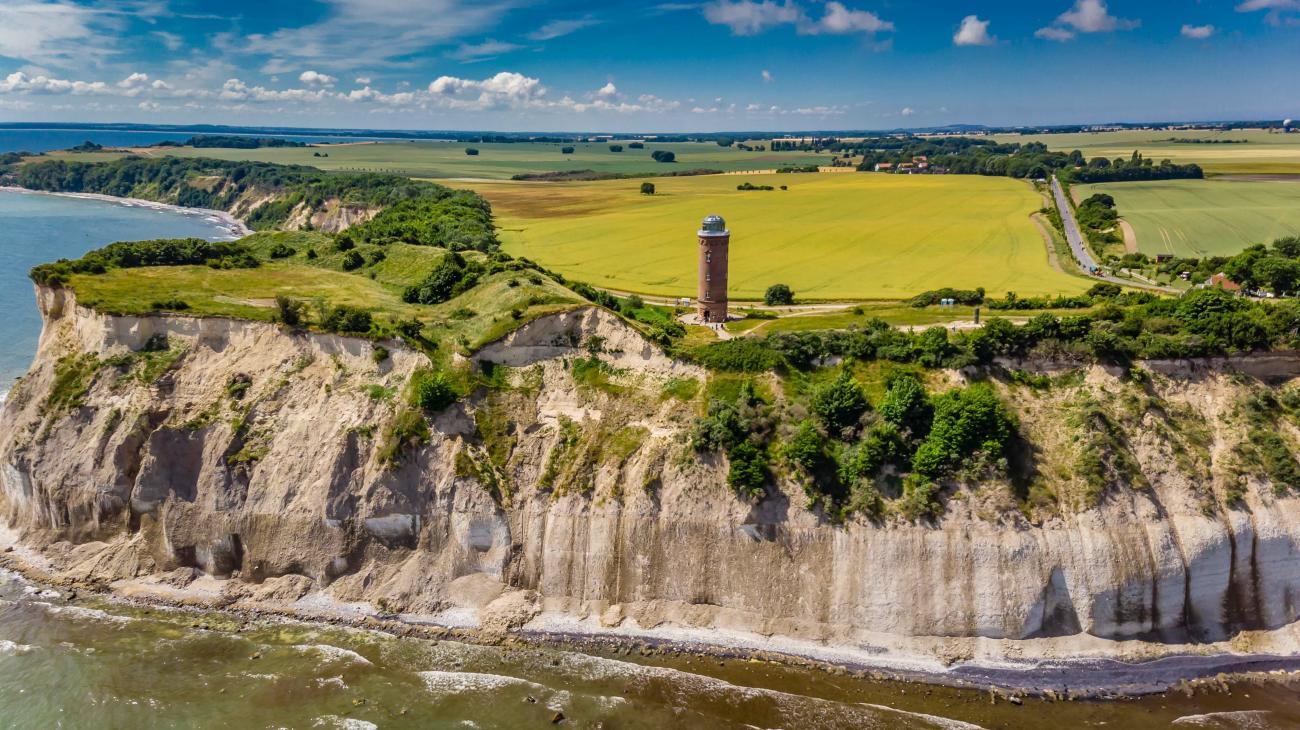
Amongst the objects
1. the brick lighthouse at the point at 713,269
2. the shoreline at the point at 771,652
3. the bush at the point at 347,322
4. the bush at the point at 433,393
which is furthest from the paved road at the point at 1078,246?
the bush at the point at 347,322

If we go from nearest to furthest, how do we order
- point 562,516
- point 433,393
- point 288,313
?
point 562,516
point 433,393
point 288,313

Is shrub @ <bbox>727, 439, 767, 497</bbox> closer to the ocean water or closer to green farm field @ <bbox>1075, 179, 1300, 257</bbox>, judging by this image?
the ocean water

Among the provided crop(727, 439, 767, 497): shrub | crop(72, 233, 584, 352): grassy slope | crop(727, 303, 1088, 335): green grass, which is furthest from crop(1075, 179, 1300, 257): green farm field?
crop(72, 233, 584, 352): grassy slope

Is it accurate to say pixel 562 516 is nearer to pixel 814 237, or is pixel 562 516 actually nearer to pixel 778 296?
pixel 778 296

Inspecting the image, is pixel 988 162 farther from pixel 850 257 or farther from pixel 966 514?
pixel 966 514

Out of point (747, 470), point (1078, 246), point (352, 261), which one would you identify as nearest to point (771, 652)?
point (747, 470)

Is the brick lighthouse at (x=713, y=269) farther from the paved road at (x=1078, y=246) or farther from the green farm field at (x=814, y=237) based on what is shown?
the paved road at (x=1078, y=246)
